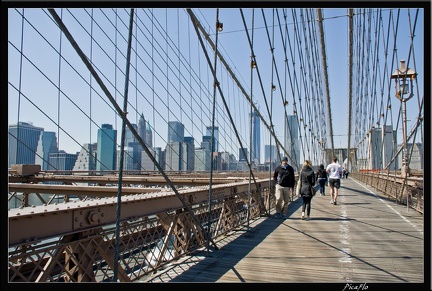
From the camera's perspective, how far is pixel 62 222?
2135 millimetres

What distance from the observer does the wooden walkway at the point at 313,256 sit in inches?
110

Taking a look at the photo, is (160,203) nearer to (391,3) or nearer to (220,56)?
(391,3)

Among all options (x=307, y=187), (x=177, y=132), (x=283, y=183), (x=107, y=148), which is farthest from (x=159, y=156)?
(x=307, y=187)

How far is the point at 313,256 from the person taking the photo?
3.43 metres

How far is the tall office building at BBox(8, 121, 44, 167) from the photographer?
563 centimetres

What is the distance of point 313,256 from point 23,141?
4.57 metres

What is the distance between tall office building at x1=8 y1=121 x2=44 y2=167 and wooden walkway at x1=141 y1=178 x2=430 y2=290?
3556mm

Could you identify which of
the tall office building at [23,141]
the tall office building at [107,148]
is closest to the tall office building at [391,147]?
the tall office building at [107,148]

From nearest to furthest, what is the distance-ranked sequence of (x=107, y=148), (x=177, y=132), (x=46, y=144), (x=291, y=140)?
1. (x=46, y=144)
2. (x=107, y=148)
3. (x=291, y=140)
4. (x=177, y=132)

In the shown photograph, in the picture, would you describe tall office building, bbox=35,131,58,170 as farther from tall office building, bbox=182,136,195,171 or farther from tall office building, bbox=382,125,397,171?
tall office building, bbox=382,125,397,171

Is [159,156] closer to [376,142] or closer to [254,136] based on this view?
[376,142]

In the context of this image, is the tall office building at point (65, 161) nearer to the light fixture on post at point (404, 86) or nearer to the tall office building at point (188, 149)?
the tall office building at point (188, 149)

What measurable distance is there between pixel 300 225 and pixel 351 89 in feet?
113
